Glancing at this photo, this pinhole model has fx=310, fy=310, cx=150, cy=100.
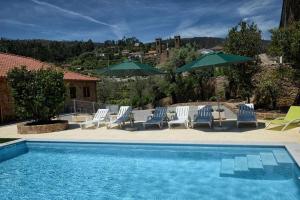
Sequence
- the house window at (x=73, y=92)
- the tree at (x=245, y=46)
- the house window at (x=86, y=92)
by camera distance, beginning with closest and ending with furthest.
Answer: the tree at (x=245, y=46) → the house window at (x=73, y=92) → the house window at (x=86, y=92)

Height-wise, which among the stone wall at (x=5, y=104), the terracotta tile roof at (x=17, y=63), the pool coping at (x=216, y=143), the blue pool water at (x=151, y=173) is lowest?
the blue pool water at (x=151, y=173)

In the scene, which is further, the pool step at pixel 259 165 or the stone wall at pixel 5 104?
the stone wall at pixel 5 104

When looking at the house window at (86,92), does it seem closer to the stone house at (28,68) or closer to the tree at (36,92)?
the stone house at (28,68)

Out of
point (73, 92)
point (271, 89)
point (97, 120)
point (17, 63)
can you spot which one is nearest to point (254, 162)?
point (97, 120)

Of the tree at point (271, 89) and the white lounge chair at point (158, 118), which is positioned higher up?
the tree at point (271, 89)

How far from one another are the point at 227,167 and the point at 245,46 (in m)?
10.2

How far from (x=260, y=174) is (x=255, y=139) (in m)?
2.49

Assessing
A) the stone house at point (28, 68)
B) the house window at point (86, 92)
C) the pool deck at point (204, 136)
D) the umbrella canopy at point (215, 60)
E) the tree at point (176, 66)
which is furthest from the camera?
the house window at point (86, 92)

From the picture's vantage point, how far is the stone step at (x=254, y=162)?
7394mm

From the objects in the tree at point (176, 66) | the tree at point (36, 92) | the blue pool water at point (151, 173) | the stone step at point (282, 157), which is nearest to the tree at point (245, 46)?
the tree at point (176, 66)

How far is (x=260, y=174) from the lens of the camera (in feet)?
23.6

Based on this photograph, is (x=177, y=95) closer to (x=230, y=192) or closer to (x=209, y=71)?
(x=209, y=71)

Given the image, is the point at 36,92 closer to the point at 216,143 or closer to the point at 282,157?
the point at 216,143

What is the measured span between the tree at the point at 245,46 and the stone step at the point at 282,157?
9238 mm
